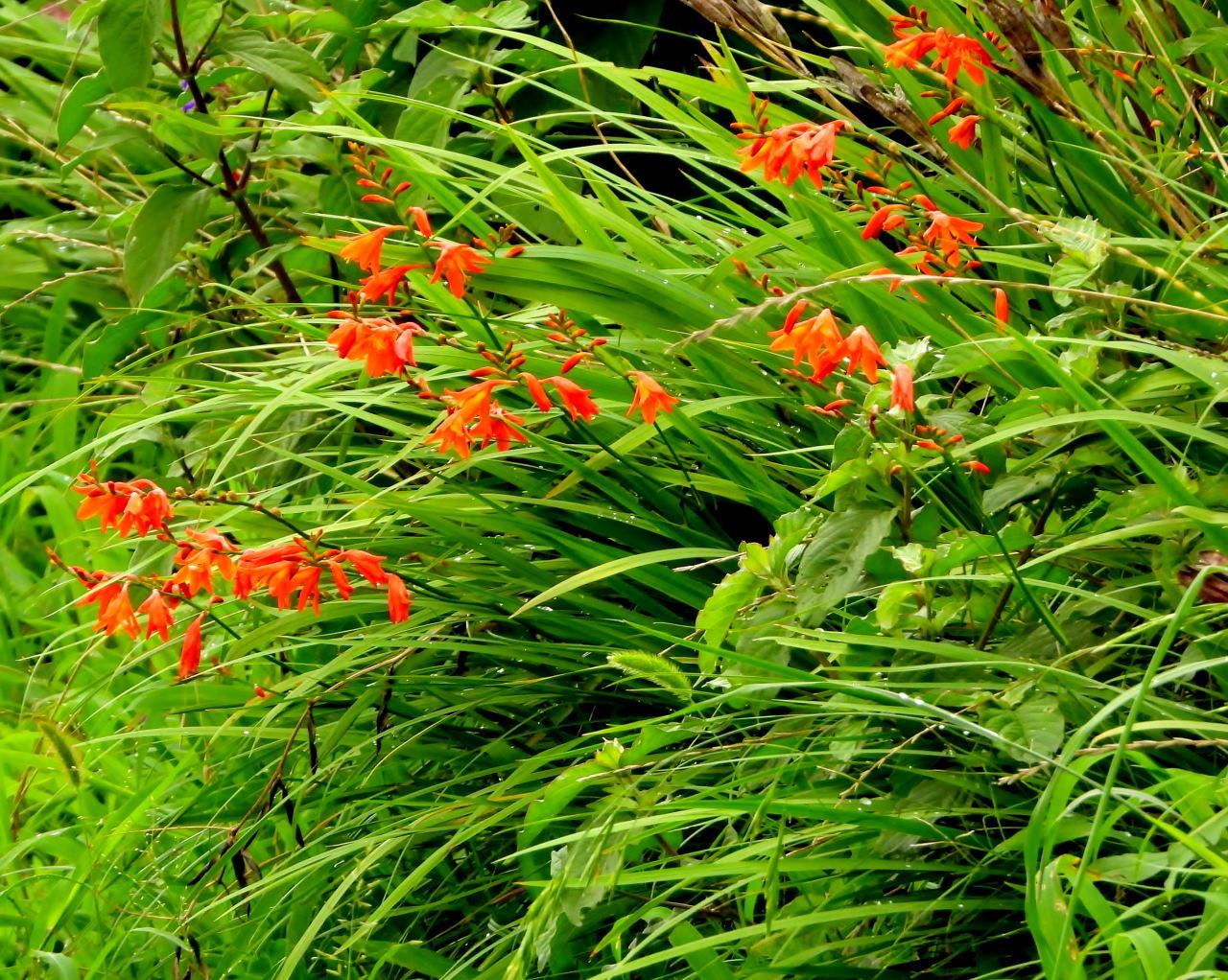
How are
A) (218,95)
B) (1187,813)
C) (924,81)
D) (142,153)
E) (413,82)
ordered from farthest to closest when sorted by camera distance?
1. (218,95)
2. (142,153)
3. (413,82)
4. (924,81)
5. (1187,813)

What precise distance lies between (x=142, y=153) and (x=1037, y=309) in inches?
75.7

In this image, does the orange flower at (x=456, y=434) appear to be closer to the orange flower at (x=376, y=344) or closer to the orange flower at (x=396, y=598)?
the orange flower at (x=376, y=344)

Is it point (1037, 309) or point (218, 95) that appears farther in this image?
point (218, 95)

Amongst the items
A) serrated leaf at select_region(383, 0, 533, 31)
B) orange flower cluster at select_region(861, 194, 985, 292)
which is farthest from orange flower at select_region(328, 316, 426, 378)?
serrated leaf at select_region(383, 0, 533, 31)

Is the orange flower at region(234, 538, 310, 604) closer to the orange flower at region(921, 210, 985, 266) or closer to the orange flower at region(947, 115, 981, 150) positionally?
the orange flower at region(921, 210, 985, 266)

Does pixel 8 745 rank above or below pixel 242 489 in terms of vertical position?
below

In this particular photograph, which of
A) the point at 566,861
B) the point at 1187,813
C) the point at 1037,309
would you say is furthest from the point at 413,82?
the point at 1187,813

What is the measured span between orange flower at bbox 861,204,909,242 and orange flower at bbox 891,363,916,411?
14.8 inches

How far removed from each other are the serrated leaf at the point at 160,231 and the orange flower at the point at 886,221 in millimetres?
1373

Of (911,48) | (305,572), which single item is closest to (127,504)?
(305,572)

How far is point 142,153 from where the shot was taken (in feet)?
10.4

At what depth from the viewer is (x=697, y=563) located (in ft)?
6.82

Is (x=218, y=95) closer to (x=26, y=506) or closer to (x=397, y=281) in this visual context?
(x=26, y=506)

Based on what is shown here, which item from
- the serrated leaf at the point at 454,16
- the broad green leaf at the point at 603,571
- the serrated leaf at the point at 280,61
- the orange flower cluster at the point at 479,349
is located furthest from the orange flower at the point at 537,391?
the serrated leaf at the point at 280,61
